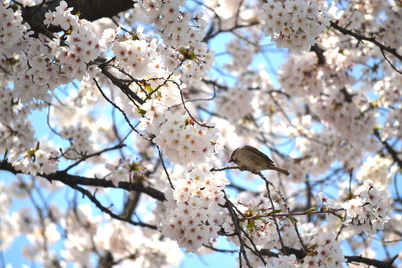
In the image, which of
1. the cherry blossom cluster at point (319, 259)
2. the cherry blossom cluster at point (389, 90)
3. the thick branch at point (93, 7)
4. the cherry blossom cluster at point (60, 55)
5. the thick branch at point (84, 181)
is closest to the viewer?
the cherry blossom cluster at point (60, 55)

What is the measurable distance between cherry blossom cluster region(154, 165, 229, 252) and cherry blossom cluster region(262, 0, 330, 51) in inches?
35.4

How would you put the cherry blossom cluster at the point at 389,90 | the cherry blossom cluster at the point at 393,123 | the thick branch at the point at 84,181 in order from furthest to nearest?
the cherry blossom cluster at the point at 393,123
the cherry blossom cluster at the point at 389,90
the thick branch at the point at 84,181

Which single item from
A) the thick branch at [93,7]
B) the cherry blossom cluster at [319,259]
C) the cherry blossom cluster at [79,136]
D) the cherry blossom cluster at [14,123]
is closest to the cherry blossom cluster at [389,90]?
the cherry blossom cluster at [319,259]

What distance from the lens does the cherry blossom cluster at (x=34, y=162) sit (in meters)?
2.90

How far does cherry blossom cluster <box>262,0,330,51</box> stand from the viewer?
7.65ft

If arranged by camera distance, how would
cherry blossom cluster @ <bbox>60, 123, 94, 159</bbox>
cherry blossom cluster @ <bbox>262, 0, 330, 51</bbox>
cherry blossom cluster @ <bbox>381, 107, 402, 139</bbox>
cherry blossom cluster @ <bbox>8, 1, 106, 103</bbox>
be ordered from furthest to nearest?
cherry blossom cluster @ <bbox>381, 107, 402, 139</bbox> < cherry blossom cluster @ <bbox>60, 123, 94, 159</bbox> < cherry blossom cluster @ <bbox>262, 0, 330, 51</bbox> < cherry blossom cluster @ <bbox>8, 1, 106, 103</bbox>

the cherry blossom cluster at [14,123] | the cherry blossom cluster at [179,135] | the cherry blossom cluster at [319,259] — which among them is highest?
the cherry blossom cluster at [14,123]

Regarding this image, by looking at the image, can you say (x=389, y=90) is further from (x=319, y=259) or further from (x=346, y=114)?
(x=319, y=259)

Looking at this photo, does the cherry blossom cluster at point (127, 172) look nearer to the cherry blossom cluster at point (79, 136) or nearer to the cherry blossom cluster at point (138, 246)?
the cherry blossom cluster at point (79, 136)

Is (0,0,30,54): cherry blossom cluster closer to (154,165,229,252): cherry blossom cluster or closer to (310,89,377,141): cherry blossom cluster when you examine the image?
(154,165,229,252): cherry blossom cluster

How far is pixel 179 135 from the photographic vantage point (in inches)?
79.9

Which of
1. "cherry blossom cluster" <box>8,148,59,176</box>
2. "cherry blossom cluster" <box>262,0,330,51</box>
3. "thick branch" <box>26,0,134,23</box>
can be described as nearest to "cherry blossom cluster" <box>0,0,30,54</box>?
"thick branch" <box>26,0,134,23</box>

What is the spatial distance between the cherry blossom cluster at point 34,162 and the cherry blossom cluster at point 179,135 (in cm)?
120

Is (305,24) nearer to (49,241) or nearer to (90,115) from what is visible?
(90,115)
